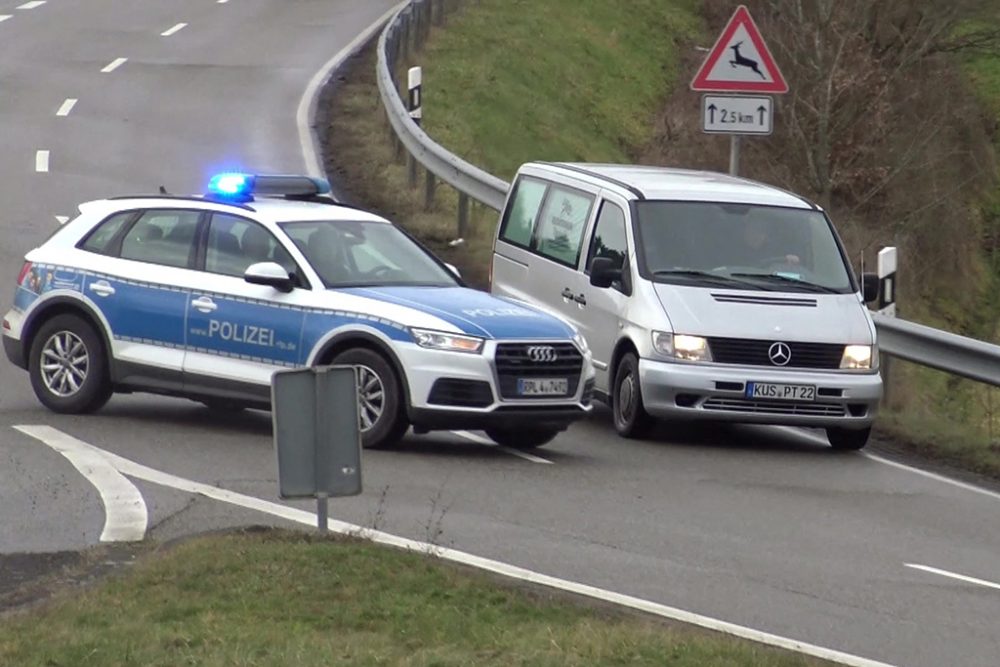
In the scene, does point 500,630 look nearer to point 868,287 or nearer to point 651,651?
point 651,651

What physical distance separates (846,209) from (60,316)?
875 inches

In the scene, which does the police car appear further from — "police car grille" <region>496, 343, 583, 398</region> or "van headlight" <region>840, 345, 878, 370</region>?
"van headlight" <region>840, 345, 878, 370</region>

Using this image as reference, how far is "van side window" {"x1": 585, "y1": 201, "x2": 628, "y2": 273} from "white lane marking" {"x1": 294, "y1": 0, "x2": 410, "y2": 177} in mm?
9008

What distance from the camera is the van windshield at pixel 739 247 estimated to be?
15.1m

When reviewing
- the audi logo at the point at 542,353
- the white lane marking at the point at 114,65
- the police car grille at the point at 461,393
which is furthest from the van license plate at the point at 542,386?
the white lane marking at the point at 114,65

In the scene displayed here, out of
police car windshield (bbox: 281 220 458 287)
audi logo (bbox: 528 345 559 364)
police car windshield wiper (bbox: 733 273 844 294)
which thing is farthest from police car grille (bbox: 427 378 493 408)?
police car windshield wiper (bbox: 733 273 844 294)

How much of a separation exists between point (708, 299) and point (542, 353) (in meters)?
1.84

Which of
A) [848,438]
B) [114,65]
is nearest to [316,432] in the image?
[848,438]

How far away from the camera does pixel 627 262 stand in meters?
15.1

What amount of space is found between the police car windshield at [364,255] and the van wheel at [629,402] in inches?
55.7

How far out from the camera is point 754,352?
14.5 m

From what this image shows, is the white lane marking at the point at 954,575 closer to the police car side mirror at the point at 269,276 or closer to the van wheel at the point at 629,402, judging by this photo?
the van wheel at the point at 629,402

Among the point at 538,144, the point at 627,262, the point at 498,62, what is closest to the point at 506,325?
the point at 627,262

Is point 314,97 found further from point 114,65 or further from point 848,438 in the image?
point 848,438
